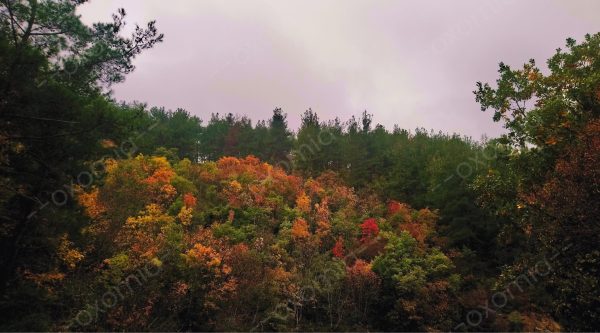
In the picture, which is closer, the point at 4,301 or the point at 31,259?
the point at 4,301

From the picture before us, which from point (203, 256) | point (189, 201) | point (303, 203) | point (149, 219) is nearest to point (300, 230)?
point (303, 203)

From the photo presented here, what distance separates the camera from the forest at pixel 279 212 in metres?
12.2

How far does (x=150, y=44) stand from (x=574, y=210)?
512 inches

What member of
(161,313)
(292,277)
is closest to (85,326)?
(161,313)

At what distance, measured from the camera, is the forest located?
12188mm

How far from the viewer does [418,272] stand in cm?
3359

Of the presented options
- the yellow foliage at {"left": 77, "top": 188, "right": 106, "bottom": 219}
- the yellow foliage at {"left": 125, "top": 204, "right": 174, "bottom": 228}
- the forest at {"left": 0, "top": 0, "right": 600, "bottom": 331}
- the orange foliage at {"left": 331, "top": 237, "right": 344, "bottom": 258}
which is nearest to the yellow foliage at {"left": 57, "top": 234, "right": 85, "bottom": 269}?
the forest at {"left": 0, "top": 0, "right": 600, "bottom": 331}

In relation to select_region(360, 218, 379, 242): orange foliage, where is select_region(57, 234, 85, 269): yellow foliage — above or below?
below

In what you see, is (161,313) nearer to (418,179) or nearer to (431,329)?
(431,329)

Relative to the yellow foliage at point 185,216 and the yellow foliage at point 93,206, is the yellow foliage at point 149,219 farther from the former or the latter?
the yellow foliage at point 93,206

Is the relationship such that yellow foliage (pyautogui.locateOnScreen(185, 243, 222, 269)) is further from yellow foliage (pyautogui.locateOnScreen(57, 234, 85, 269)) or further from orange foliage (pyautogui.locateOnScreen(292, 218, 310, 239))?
orange foliage (pyautogui.locateOnScreen(292, 218, 310, 239))

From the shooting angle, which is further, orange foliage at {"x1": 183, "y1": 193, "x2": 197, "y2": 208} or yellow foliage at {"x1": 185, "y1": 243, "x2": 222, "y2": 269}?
orange foliage at {"x1": 183, "y1": 193, "x2": 197, "y2": 208}

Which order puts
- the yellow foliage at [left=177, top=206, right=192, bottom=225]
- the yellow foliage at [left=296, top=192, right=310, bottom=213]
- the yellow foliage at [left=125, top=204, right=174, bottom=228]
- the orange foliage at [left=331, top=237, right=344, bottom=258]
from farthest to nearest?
the yellow foliage at [left=296, top=192, right=310, bottom=213], the orange foliage at [left=331, top=237, right=344, bottom=258], the yellow foliage at [left=177, top=206, right=192, bottom=225], the yellow foliage at [left=125, top=204, right=174, bottom=228]

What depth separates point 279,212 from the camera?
43.5 m
